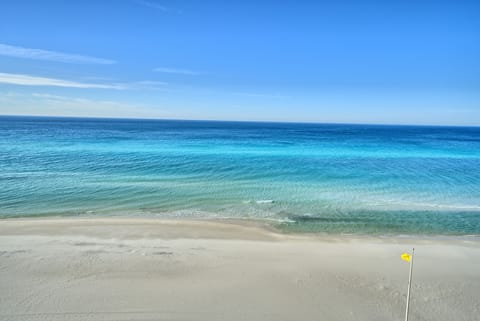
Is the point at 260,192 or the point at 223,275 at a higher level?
the point at 260,192

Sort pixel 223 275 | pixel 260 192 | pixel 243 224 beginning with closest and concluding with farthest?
1. pixel 223 275
2. pixel 243 224
3. pixel 260 192

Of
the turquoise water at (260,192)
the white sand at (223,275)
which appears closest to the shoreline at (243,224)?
the white sand at (223,275)

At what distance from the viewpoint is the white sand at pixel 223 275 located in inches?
270

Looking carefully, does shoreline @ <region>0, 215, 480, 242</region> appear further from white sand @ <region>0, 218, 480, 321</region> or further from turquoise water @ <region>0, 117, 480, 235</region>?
turquoise water @ <region>0, 117, 480, 235</region>

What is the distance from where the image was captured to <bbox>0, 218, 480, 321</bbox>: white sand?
687 cm

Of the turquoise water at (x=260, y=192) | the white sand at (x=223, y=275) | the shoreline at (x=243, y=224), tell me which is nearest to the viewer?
the white sand at (x=223, y=275)

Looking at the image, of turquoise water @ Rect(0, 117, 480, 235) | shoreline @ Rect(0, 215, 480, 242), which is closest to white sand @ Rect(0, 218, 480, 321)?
shoreline @ Rect(0, 215, 480, 242)

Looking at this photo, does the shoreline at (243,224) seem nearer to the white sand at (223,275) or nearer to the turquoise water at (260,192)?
the white sand at (223,275)

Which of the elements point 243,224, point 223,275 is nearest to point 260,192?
point 243,224

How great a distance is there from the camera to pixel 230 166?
27109mm

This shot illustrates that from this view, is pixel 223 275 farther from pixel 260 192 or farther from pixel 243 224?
pixel 260 192

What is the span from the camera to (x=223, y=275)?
8461mm

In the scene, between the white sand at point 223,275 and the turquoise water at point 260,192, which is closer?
the white sand at point 223,275

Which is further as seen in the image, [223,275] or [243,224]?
[243,224]
